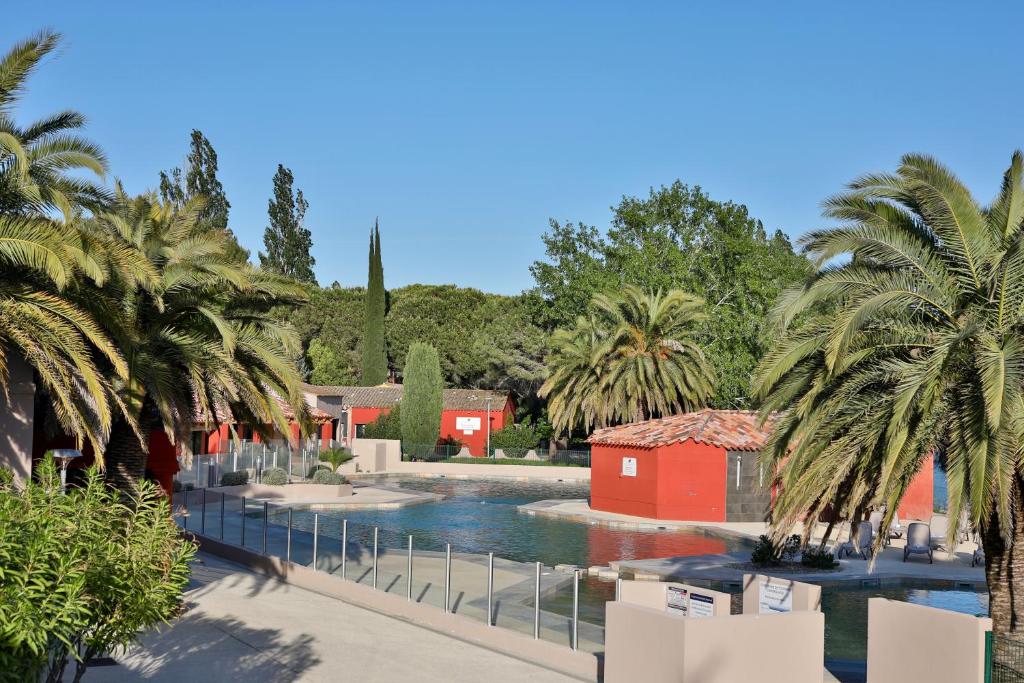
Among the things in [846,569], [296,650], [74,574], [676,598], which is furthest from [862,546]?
[74,574]

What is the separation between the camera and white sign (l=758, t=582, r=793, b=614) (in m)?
12.8

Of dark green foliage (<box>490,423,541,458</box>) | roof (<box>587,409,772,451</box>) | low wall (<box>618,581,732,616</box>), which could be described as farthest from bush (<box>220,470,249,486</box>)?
low wall (<box>618,581,732,616</box>)

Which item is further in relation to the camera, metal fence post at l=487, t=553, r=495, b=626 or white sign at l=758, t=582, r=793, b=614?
metal fence post at l=487, t=553, r=495, b=626

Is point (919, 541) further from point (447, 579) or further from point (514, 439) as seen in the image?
point (514, 439)

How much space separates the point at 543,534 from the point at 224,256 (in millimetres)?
17314

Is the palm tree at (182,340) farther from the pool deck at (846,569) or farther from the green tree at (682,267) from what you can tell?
the green tree at (682,267)

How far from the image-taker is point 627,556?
2758cm

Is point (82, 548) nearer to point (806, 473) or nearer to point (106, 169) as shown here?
point (106, 169)

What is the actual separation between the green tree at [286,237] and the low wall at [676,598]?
8186 cm

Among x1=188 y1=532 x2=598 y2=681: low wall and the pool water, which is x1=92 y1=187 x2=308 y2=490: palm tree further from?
the pool water

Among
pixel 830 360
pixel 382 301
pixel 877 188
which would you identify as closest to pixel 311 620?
pixel 830 360

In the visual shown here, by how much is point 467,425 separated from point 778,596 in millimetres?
57462

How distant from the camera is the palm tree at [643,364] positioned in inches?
1962

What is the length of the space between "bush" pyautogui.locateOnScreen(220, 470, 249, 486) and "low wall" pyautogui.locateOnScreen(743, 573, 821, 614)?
94.0 feet
